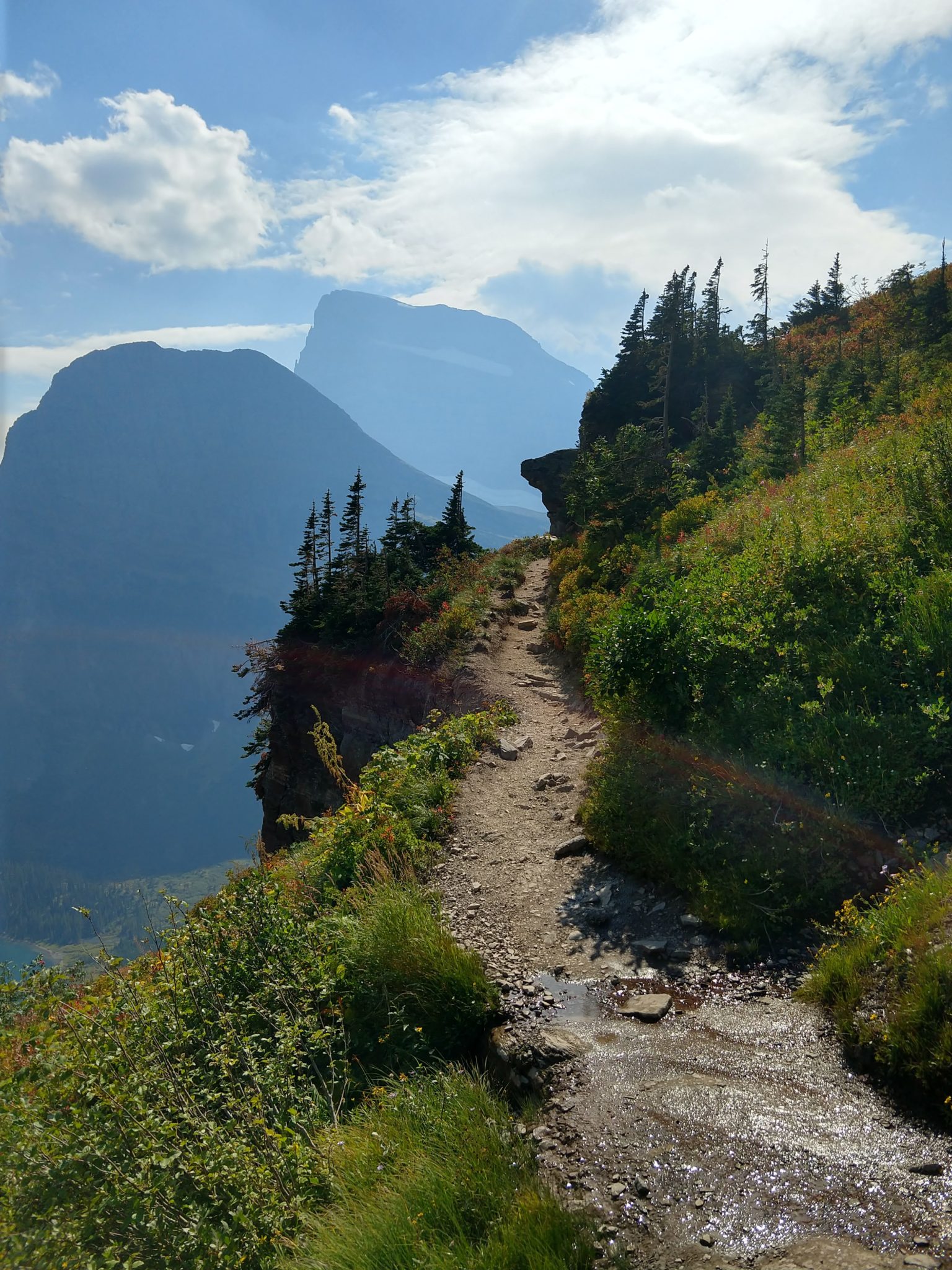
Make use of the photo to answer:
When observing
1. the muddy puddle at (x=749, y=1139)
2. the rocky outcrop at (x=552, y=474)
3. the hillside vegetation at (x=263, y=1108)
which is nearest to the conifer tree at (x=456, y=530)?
the rocky outcrop at (x=552, y=474)

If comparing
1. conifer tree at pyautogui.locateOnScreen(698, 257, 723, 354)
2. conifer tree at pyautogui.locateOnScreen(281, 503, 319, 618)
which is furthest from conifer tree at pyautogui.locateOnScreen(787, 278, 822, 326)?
conifer tree at pyautogui.locateOnScreen(281, 503, 319, 618)

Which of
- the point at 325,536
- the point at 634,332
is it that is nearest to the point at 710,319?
the point at 634,332

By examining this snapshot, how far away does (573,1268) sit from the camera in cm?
309

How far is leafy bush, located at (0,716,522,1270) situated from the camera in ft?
11.5

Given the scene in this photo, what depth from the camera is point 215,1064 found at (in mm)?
4547

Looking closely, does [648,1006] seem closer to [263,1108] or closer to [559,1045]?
[559,1045]

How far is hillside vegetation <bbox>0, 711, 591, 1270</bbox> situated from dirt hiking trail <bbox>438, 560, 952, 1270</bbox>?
430 mm

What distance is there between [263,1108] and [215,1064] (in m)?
0.57

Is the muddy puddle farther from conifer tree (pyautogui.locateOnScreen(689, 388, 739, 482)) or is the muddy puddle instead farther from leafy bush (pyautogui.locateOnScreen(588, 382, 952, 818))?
conifer tree (pyautogui.locateOnScreen(689, 388, 739, 482))

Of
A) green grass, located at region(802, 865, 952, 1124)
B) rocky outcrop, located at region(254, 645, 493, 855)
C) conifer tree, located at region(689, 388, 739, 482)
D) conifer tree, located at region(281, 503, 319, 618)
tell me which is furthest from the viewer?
conifer tree, located at region(281, 503, 319, 618)

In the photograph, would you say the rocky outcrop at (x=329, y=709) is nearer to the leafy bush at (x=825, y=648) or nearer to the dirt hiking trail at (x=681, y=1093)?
the leafy bush at (x=825, y=648)

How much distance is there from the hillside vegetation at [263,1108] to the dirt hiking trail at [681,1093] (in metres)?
0.43

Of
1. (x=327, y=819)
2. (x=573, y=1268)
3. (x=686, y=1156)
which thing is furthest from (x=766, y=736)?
(x=327, y=819)

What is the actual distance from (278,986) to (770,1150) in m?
3.34
